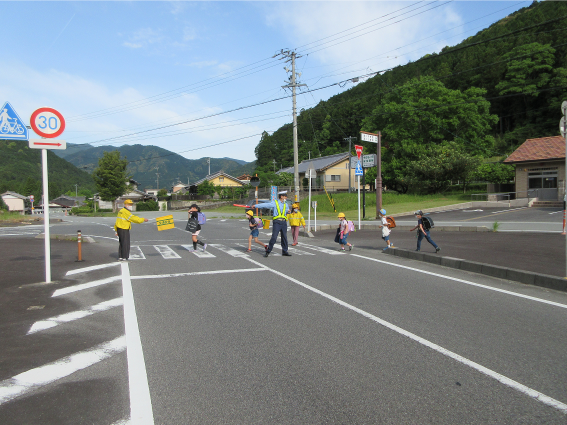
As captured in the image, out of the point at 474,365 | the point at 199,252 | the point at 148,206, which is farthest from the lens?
the point at 148,206

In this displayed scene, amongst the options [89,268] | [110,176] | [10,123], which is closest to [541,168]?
[89,268]

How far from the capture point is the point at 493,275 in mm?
8383

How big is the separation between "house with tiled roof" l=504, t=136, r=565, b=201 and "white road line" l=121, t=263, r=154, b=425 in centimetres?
3297

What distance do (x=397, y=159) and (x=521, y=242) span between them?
32.5 m

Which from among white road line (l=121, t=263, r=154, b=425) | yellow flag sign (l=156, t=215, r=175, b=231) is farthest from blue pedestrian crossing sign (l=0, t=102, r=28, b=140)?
white road line (l=121, t=263, r=154, b=425)

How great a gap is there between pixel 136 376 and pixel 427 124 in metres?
44.1

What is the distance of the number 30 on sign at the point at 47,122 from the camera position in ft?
24.3

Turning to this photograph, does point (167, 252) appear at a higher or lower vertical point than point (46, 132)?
lower

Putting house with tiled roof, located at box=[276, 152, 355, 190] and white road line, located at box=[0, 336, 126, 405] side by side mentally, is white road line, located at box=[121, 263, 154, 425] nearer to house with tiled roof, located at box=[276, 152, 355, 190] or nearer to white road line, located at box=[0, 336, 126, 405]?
white road line, located at box=[0, 336, 126, 405]

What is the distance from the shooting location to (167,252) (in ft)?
42.1

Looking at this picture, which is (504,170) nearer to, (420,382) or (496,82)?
(496,82)

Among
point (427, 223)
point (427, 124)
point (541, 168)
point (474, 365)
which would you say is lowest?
point (474, 365)

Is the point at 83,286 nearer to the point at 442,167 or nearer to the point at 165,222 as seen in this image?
the point at 165,222

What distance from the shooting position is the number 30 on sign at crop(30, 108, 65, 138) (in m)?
7.41
